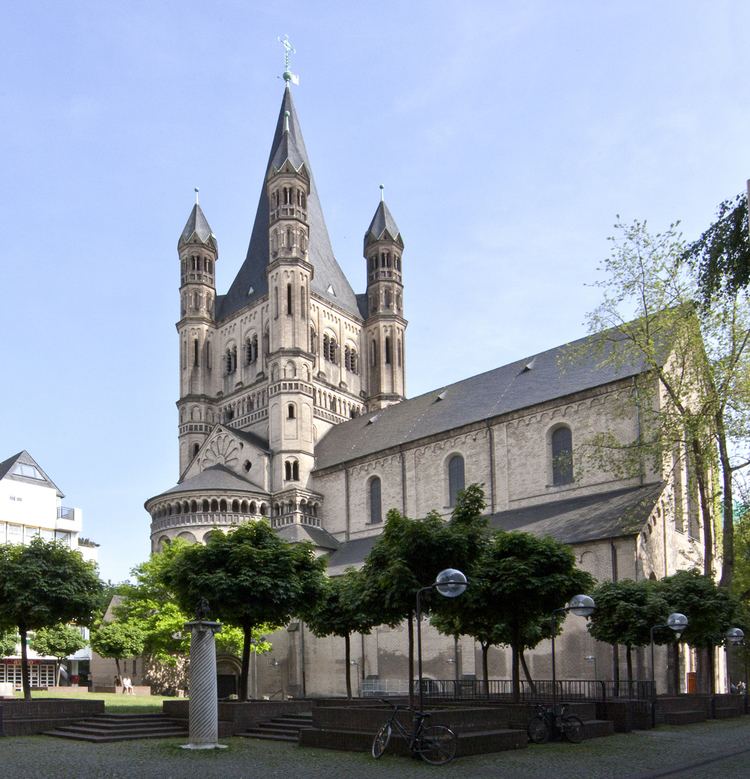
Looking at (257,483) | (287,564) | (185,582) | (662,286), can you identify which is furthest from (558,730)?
(257,483)

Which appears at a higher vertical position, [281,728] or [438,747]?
[438,747]

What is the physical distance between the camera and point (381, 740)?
64.0 ft

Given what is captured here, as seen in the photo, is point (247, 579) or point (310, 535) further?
point (310, 535)

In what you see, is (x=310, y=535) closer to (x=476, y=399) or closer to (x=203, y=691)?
(x=476, y=399)

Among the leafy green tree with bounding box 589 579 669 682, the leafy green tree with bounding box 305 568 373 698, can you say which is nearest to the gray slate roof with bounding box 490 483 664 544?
the leafy green tree with bounding box 589 579 669 682

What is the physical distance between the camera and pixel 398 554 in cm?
2311

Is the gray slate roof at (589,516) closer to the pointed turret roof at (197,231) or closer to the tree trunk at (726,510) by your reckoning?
the tree trunk at (726,510)

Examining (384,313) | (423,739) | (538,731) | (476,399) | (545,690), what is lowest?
(545,690)

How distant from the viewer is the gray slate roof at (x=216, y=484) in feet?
198

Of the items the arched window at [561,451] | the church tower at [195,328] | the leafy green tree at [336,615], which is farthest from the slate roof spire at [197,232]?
the leafy green tree at [336,615]

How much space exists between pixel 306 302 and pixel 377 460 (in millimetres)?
14146

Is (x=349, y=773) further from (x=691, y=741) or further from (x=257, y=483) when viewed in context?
(x=257, y=483)

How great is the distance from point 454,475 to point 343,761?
3616cm

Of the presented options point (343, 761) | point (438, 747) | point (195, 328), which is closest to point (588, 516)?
point (438, 747)
